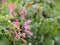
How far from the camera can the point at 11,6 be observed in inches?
120

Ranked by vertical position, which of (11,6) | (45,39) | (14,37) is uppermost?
(11,6)

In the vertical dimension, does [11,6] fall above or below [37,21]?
above

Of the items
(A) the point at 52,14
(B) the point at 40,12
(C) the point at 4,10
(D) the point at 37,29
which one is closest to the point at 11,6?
(C) the point at 4,10

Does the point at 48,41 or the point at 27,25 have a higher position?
the point at 27,25

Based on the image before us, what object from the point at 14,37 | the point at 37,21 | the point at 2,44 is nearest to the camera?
the point at 2,44

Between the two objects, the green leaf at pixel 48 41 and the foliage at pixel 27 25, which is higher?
the foliage at pixel 27 25

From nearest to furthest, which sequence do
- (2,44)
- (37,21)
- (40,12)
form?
(2,44) < (37,21) < (40,12)

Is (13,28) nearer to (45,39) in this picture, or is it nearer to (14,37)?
(14,37)

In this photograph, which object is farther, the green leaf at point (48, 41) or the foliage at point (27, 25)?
the green leaf at point (48, 41)

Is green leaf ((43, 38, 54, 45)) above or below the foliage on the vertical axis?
below

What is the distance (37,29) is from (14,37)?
562mm

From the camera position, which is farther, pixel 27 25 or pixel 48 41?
pixel 48 41

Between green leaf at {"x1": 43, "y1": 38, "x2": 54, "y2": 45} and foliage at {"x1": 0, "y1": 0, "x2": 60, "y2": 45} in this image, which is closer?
foliage at {"x1": 0, "y1": 0, "x2": 60, "y2": 45}

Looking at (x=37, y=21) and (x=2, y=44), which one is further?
(x=37, y=21)
